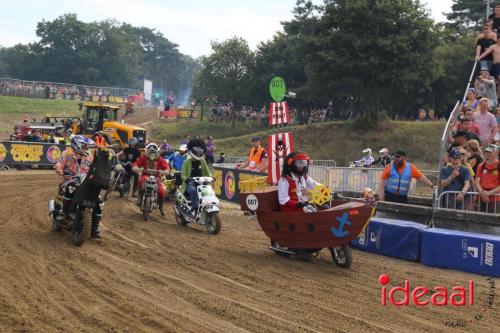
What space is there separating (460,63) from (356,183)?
3130 cm

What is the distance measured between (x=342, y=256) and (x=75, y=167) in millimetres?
5410

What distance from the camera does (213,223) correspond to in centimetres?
1369

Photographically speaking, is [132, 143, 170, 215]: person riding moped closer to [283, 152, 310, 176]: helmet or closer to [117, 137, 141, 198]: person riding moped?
[117, 137, 141, 198]: person riding moped

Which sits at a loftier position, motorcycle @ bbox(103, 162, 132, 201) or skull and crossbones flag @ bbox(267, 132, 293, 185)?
skull and crossbones flag @ bbox(267, 132, 293, 185)

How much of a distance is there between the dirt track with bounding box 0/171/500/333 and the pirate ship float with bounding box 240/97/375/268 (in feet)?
0.85

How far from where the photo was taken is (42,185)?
2334cm

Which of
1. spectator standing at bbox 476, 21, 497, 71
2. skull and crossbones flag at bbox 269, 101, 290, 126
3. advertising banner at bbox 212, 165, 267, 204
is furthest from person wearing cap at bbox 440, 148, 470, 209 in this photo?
advertising banner at bbox 212, 165, 267, 204

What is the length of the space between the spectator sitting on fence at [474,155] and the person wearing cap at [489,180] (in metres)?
0.69

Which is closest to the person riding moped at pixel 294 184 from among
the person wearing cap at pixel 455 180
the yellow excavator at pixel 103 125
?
the person wearing cap at pixel 455 180

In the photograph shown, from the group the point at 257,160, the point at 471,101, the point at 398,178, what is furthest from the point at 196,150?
the point at 471,101

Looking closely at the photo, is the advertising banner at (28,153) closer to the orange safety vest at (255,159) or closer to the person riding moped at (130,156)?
the person riding moped at (130,156)

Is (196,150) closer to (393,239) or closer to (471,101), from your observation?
(393,239)

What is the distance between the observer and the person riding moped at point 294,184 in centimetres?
1077
